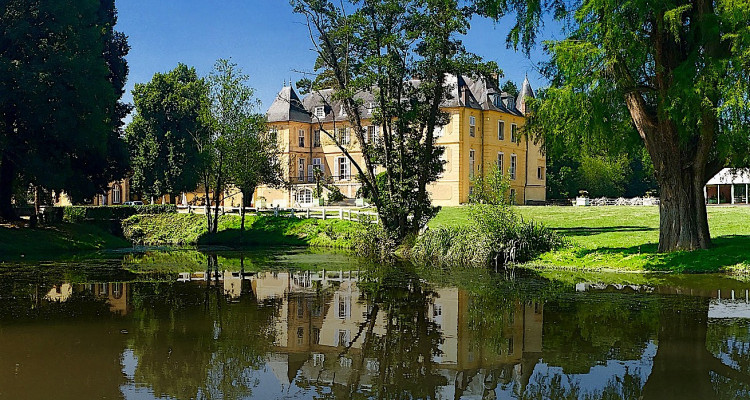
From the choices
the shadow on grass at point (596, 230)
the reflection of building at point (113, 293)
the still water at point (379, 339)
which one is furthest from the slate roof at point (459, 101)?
the still water at point (379, 339)

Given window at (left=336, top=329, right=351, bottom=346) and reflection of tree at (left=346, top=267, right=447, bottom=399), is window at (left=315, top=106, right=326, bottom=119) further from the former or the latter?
window at (left=336, top=329, right=351, bottom=346)

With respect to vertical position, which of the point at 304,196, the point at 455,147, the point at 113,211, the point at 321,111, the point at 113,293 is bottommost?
the point at 113,293

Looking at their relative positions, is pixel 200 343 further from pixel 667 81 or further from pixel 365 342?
pixel 667 81

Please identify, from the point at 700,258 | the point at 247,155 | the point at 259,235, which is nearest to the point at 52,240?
the point at 259,235

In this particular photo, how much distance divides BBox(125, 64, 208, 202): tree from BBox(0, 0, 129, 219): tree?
1822 centimetres

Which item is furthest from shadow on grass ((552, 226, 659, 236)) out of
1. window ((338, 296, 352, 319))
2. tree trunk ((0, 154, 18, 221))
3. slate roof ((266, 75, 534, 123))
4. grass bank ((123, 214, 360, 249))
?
tree trunk ((0, 154, 18, 221))

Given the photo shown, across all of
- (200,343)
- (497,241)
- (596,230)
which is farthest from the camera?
(596,230)

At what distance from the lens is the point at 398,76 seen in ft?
81.6

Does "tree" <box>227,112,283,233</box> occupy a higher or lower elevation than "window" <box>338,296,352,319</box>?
higher

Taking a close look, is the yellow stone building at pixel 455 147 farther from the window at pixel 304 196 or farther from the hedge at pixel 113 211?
the hedge at pixel 113 211

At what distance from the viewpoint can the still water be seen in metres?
7.33

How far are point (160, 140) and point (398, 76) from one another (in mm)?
31130

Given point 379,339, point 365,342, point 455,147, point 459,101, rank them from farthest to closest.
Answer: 1. point 455,147
2. point 459,101
3. point 379,339
4. point 365,342

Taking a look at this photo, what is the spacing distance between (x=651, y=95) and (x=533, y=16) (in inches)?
149
